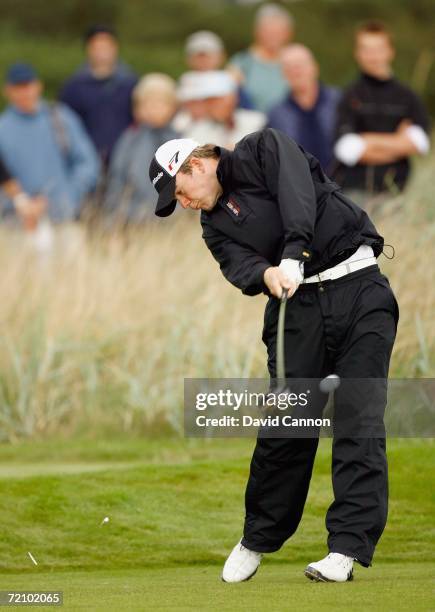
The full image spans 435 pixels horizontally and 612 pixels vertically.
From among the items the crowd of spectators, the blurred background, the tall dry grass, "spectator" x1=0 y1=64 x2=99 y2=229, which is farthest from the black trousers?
the blurred background

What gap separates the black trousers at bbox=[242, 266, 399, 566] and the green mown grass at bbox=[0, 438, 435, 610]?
0.26m

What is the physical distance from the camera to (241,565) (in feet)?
20.5

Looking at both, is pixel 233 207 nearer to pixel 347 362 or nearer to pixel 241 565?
pixel 347 362

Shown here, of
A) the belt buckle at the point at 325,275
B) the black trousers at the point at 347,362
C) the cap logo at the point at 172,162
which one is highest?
the cap logo at the point at 172,162

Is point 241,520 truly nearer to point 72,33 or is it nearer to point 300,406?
point 300,406

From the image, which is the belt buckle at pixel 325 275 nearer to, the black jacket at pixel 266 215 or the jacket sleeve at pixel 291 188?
the black jacket at pixel 266 215

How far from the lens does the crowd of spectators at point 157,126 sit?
12109mm

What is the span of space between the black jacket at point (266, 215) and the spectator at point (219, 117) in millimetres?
6356

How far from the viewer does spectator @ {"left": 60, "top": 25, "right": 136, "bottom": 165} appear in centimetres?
1396

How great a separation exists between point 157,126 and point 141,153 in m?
0.29

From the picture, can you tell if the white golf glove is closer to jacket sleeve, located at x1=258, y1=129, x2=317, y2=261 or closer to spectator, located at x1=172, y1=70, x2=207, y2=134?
jacket sleeve, located at x1=258, y1=129, x2=317, y2=261

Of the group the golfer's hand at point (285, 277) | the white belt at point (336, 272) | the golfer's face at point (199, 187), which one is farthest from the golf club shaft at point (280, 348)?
the golfer's face at point (199, 187)

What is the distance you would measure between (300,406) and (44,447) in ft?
15.0

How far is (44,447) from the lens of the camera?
10.2 meters
